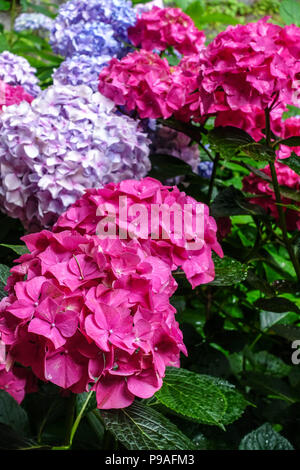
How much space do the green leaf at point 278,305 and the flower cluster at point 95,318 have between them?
0.37 m

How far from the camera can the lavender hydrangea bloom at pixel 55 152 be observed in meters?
1.05

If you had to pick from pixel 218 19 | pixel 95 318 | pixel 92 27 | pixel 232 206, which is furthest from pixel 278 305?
pixel 218 19

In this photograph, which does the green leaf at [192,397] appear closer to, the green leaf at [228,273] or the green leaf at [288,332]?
the green leaf at [228,273]

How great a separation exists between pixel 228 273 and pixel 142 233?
0.58ft

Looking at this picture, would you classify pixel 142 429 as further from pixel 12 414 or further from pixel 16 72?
pixel 16 72

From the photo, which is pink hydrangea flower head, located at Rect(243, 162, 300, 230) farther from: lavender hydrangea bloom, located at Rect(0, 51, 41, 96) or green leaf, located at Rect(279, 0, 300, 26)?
lavender hydrangea bloom, located at Rect(0, 51, 41, 96)

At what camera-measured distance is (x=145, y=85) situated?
45.8 inches

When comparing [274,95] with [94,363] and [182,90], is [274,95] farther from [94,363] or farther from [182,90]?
[94,363]

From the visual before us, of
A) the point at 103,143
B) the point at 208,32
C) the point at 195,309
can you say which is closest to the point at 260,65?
the point at 103,143

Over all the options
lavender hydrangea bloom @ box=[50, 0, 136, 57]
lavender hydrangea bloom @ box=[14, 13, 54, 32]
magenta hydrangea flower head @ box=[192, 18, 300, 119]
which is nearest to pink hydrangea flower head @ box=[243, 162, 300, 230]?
magenta hydrangea flower head @ box=[192, 18, 300, 119]

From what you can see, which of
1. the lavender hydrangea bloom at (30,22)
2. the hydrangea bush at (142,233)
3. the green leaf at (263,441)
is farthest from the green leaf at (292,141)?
the lavender hydrangea bloom at (30,22)

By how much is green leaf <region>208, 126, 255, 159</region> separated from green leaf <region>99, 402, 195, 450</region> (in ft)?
1.46
